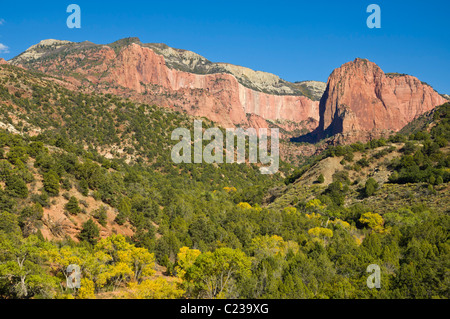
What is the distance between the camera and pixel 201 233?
51.0 m

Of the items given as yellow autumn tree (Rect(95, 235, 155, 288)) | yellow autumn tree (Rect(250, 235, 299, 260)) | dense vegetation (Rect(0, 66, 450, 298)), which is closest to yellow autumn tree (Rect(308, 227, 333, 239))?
dense vegetation (Rect(0, 66, 450, 298))

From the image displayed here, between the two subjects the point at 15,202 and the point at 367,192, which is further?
the point at 367,192

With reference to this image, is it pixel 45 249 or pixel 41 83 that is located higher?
pixel 41 83

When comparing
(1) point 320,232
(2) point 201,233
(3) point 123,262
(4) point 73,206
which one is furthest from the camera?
(1) point 320,232

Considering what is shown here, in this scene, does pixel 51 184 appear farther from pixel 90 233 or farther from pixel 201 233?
pixel 201 233

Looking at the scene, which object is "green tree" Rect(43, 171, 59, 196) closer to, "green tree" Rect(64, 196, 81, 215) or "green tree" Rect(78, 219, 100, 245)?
"green tree" Rect(64, 196, 81, 215)

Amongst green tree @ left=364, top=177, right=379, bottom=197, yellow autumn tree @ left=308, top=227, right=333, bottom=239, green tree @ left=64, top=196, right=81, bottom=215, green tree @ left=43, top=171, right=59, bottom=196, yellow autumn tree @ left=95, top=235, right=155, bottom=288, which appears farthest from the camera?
green tree @ left=364, top=177, right=379, bottom=197

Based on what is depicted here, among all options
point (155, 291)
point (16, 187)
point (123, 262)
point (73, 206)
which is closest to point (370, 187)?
point (123, 262)

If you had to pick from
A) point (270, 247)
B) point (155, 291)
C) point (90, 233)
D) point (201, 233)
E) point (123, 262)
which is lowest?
point (155, 291)

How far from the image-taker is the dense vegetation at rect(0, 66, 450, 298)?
31000mm

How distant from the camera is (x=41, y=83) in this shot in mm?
114938
